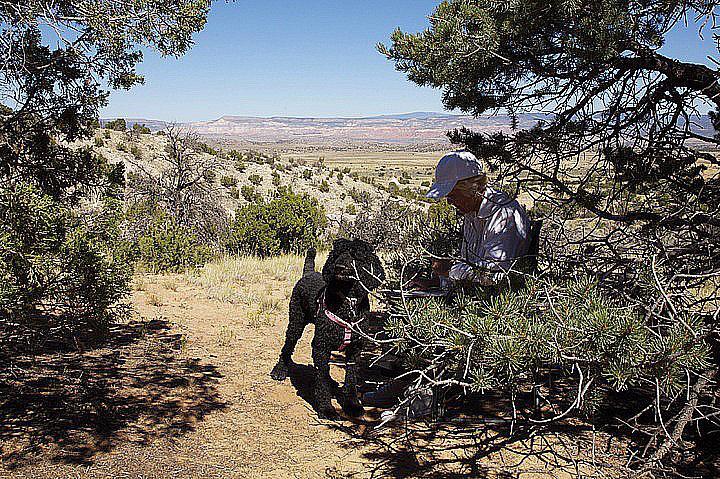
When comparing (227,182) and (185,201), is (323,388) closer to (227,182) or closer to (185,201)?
(185,201)

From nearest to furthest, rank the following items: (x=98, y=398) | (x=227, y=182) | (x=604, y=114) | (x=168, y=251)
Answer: (x=604, y=114)
(x=98, y=398)
(x=168, y=251)
(x=227, y=182)

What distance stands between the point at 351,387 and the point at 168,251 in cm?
762

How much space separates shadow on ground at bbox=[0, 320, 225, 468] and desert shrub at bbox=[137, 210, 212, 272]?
15.6 ft

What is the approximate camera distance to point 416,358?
2.63 metres

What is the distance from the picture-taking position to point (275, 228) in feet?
46.2

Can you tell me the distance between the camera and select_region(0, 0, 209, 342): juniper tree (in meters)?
3.75

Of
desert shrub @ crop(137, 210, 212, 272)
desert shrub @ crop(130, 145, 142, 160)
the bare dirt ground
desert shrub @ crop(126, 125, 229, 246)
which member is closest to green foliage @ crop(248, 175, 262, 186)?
desert shrub @ crop(130, 145, 142, 160)

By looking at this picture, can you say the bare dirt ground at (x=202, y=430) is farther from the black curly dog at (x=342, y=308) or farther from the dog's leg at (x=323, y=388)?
the black curly dog at (x=342, y=308)

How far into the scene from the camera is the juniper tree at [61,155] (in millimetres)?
3748

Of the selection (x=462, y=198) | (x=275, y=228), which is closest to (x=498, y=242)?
(x=462, y=198)

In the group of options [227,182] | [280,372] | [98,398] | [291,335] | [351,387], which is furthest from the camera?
[227,182]

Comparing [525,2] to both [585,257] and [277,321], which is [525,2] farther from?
[277,321]

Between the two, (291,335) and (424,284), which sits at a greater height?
(424,284)

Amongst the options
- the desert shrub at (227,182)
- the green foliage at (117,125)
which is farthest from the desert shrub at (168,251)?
the green foliage at (117,125)
